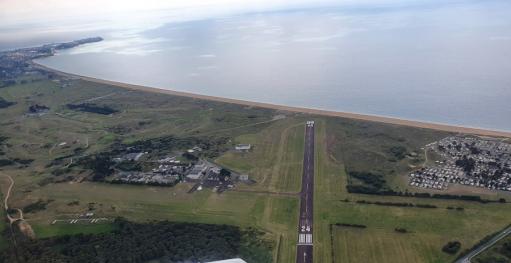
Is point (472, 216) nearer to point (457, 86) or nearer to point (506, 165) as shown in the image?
point (506, 165)

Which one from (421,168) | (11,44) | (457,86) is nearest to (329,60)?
(457,86)

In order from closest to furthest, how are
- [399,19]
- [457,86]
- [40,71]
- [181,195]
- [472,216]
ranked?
[472,216]
[181,195]
[457,86]
[40,71]
[399,19]

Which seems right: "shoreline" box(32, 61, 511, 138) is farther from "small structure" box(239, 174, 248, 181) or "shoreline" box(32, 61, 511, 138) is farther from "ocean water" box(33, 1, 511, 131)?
"small structure" box(239, 174, 248, 181)

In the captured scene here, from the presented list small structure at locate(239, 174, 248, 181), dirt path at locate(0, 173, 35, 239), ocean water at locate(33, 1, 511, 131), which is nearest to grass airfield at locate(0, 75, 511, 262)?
dirt path at locate(0, 173, 35, 239)

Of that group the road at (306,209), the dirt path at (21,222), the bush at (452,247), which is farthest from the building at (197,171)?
the bush at (452,247)

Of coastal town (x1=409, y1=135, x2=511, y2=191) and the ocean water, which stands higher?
the ocean water

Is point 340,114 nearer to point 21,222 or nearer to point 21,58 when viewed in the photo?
point 21,222

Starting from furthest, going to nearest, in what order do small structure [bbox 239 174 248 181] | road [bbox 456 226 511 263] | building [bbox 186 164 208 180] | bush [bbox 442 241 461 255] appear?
building [bbox 186 164 208 180] → small structure [bbox 239 174 248 181] → bush [bbox 442 241 461 255] → road [bbox 456 226 511 263]
